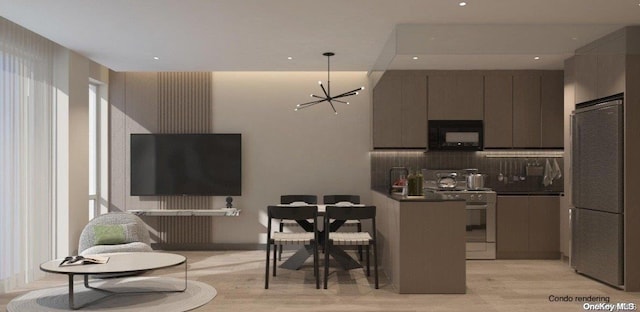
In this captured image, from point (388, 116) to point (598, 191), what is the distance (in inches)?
117

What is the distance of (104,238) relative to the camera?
621 centimetres

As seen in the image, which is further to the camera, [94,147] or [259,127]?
[259,127]

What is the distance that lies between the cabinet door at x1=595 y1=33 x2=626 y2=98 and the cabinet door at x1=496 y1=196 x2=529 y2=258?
201 cm

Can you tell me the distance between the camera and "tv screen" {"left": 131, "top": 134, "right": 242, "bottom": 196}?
316 inches

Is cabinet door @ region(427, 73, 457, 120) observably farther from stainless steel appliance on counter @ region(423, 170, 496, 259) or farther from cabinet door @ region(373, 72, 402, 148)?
stainless steel appliance on counter @ region(423, 170, 496, 259)

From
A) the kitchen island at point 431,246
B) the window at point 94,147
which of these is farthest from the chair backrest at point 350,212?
the window at point 94,147

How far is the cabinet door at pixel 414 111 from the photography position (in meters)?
7.66

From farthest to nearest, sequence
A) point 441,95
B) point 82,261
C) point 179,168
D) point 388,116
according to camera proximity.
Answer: point 179,168 < point 388,116 < point 441,95 < point 82,261

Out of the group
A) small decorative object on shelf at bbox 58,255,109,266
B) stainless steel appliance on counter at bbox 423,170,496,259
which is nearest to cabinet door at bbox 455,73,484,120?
stainless steel appliance on counter at bbox 423,170,496,259

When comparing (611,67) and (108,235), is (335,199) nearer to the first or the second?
(108,235)

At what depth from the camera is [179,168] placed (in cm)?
802

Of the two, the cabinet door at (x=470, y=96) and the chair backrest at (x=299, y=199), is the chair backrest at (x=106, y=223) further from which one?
the cabinet door at (x=470, y=96)

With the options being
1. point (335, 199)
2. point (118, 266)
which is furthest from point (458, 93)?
point (118, 266)

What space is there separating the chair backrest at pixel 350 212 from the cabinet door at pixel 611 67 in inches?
105
